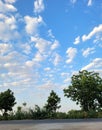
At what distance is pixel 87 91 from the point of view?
2044 inches

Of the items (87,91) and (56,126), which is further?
(87,91)

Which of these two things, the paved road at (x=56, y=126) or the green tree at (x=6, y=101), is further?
the green tree at (x=6, y=101)

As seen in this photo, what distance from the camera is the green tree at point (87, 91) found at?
5219 centimetres

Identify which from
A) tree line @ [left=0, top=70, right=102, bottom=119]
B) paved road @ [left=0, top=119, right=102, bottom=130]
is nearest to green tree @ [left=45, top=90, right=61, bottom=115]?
tree line @ [left=0, top=70, right=102, bottom=119]

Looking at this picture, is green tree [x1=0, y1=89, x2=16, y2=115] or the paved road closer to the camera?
the paved road

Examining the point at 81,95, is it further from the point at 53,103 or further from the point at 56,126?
the point at 56,126

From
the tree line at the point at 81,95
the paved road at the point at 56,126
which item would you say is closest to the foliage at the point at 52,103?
the tree line at the point at 81,95

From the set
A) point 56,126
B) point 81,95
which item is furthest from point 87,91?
point 56,126

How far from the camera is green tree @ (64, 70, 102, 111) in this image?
52.2 meters

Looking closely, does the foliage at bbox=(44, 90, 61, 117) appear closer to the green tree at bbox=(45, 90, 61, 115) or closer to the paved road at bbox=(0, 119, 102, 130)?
the green tree at bbox=(45, 90, 61, 115)

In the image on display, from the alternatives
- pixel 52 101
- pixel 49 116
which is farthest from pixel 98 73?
pixel 49 116

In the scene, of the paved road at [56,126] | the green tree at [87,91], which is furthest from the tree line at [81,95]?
the paved road at [56,126]

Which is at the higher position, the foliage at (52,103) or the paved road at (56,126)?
the foliage at (52,103)

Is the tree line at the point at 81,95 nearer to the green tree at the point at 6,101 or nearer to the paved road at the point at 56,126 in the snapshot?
the green tree at the point at 6,101
